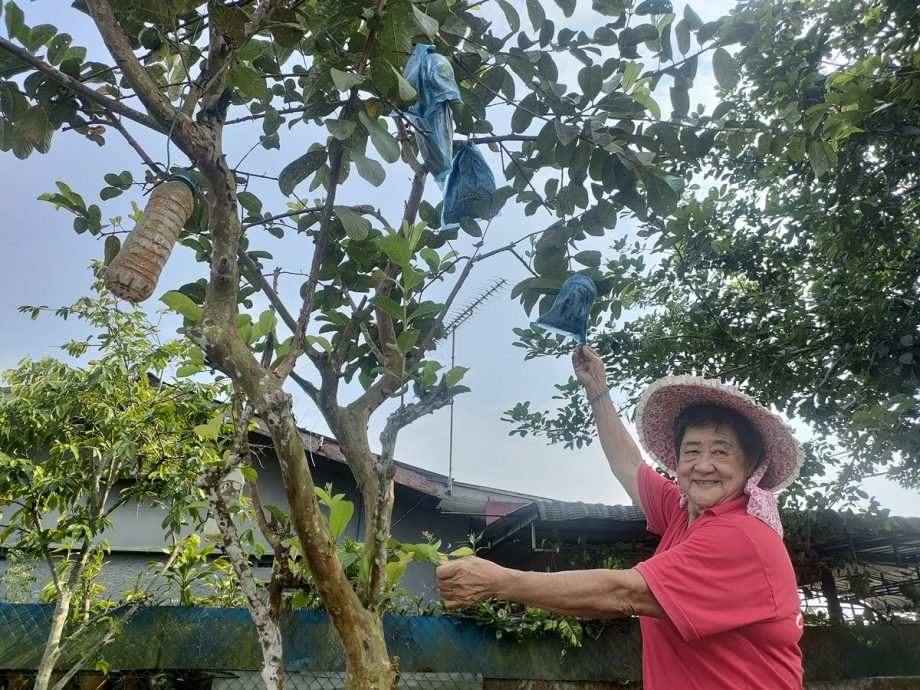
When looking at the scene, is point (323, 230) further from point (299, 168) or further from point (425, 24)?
point (425, 24)

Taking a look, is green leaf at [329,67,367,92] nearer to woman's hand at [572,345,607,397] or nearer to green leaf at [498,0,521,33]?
green leaf at [498,0,521,33]

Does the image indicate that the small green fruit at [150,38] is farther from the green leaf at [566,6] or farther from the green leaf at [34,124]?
the green leaf at [566,6]

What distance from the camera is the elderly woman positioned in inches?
55.7

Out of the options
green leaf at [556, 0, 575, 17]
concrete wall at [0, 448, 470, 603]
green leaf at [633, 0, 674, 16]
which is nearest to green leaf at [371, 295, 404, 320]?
green leaf at [556, 0, 575, 17]

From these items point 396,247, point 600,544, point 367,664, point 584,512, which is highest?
point 396,247

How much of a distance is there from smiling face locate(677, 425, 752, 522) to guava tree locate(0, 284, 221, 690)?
2.54 metres

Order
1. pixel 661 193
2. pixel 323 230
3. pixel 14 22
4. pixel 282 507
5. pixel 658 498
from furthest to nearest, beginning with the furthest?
pixel 282 507 → pixel 658 498 → pixel 661 193 → pixel 14 22 → pixel 323 230

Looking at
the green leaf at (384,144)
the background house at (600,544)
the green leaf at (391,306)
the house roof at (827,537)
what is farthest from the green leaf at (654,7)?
the house roof at (827,537)

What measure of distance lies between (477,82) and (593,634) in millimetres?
3247

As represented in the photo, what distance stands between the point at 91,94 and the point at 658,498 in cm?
201

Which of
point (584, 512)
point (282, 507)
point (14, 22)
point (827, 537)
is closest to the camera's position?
point (14, 22)

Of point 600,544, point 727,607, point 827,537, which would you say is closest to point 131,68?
point 727,607

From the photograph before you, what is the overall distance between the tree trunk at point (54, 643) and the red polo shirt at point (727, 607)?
2901 millimetres

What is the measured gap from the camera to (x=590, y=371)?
8.22 ft
